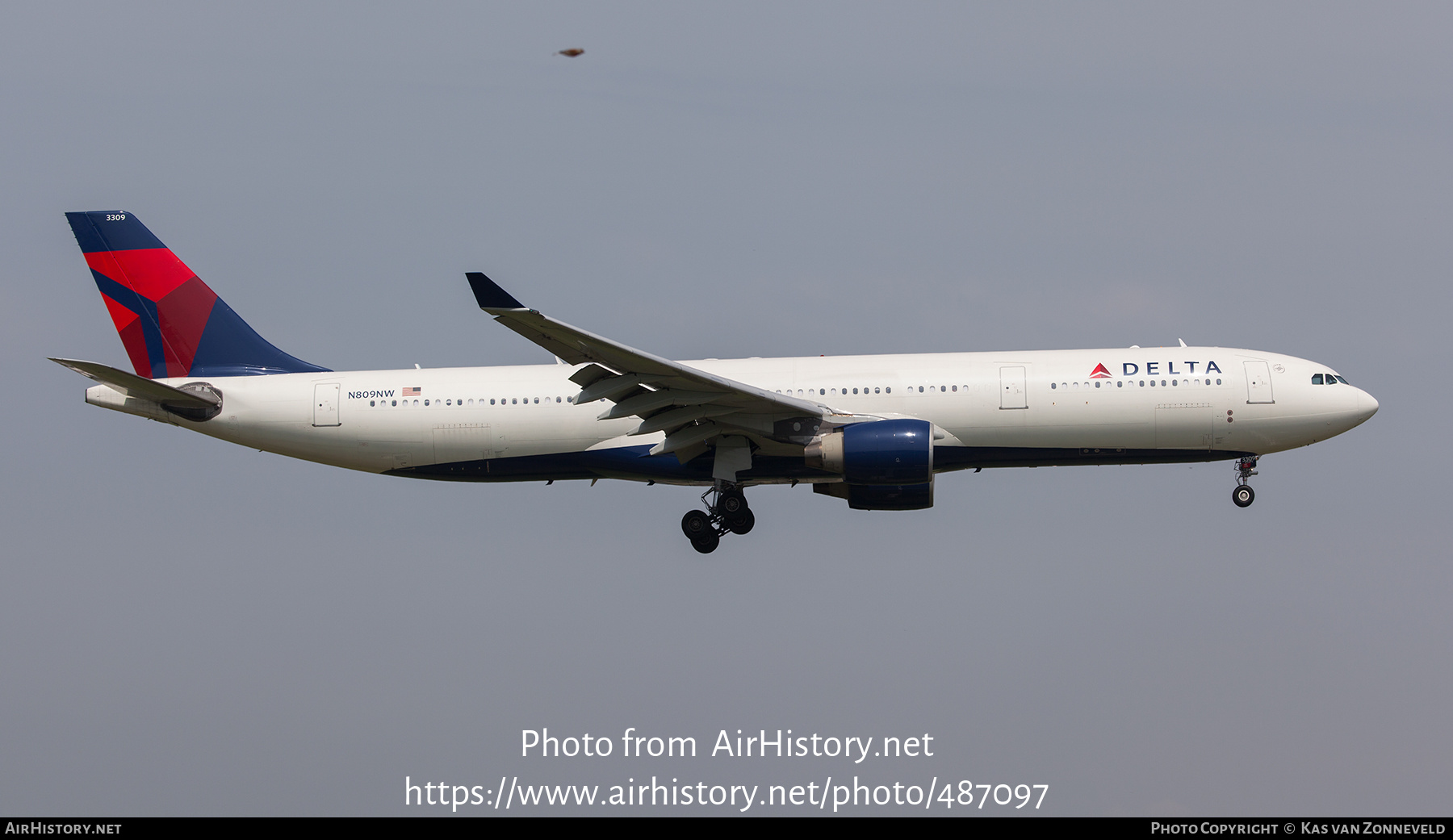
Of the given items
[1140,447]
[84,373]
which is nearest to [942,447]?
[1140,447]

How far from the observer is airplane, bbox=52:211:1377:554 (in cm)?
2933

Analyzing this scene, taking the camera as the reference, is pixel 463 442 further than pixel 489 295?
Yes

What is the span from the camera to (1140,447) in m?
30.1

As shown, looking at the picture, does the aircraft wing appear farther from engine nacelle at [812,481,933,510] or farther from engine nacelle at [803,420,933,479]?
engine nacelle at [812,481,933,510]

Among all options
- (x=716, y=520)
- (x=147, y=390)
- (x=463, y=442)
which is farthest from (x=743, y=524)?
(x=147, y=390)

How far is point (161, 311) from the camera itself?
110 feet

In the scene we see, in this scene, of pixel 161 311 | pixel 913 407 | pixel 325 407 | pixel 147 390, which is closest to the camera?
pixel 913 407

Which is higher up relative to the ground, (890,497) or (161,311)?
(161,311)

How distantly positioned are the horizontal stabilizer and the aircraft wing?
9.34 meters

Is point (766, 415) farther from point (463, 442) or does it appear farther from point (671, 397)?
point (463, 442)

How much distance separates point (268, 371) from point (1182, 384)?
21203 millimetres

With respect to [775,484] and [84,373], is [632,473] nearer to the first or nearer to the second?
[775,484]

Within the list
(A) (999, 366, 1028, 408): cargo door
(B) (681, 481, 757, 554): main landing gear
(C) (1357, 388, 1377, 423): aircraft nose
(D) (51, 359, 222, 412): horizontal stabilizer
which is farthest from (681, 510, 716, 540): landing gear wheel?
(C) (1357, 388, 1377, 423): aircraft nose

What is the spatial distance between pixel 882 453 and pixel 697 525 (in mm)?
5550
